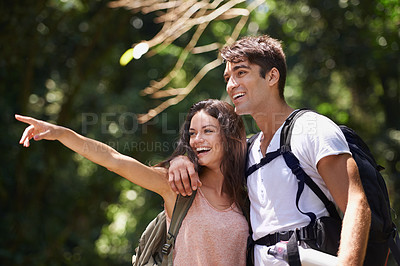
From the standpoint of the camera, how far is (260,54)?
2.76 meters

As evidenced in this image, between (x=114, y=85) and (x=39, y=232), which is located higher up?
(x=114, y=85)

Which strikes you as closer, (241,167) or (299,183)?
(299,183)

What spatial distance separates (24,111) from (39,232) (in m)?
1.97

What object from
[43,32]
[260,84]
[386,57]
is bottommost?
[260,84]

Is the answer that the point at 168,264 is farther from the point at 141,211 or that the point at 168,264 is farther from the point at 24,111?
the point at 141,211

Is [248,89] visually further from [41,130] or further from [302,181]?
[41,130]

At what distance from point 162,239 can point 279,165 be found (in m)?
0.82

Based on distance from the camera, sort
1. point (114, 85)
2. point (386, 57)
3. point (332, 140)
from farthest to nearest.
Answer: point (114, 85), point (386, 57), point (332, 140)

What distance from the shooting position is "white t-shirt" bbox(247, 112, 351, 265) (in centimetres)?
223

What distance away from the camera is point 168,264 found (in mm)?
2674

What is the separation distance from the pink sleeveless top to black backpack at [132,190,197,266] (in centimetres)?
4

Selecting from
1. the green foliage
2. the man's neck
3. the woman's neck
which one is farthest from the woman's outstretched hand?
the green foliage

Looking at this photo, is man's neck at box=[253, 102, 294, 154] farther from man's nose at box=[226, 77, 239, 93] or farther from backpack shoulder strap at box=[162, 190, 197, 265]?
backpack shoulder strap at box=[162, 190, 197, 265]

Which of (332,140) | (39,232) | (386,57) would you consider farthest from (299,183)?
(39,232)
